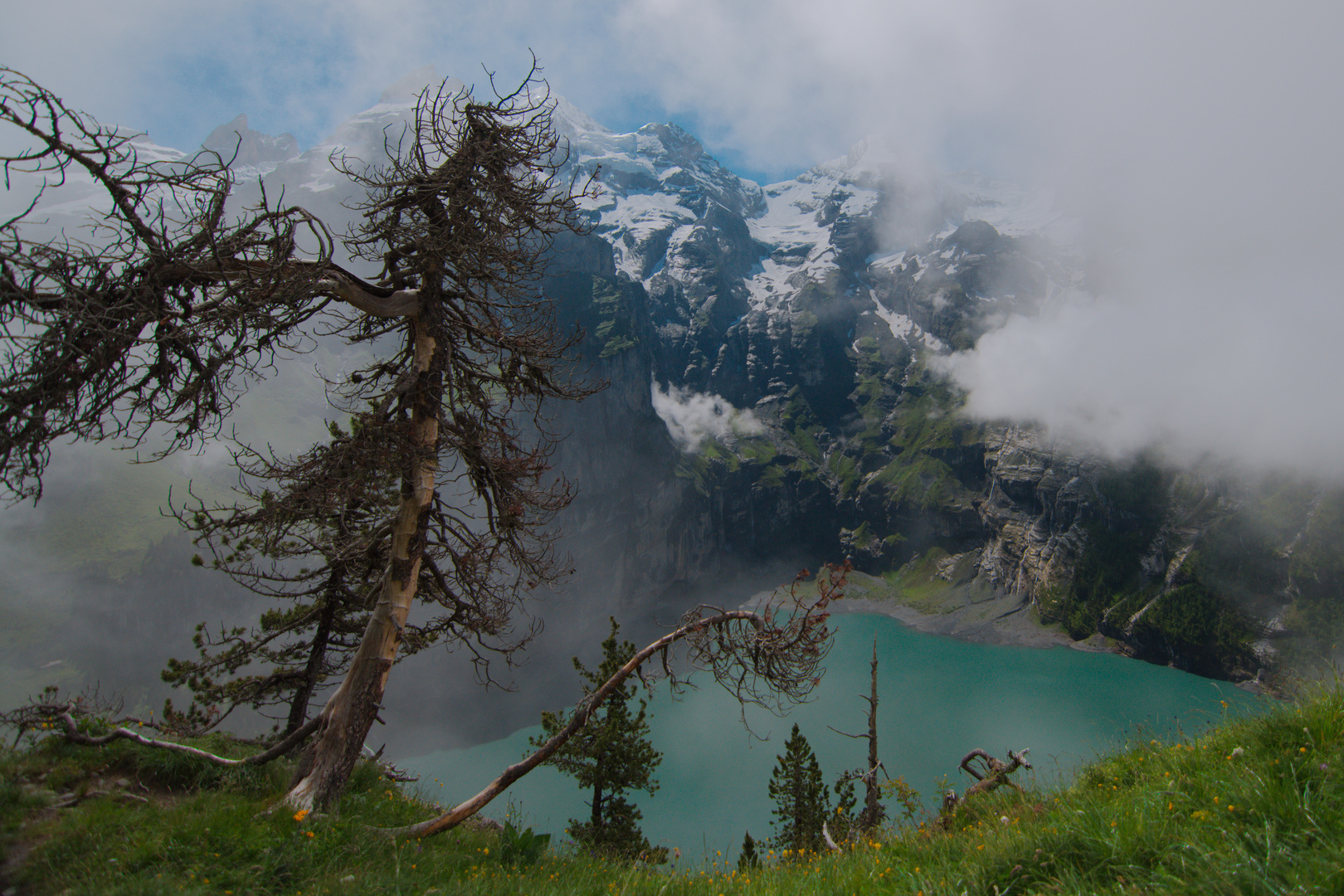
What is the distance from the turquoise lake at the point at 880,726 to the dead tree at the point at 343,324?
6164cm

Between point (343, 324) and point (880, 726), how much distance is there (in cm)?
12377

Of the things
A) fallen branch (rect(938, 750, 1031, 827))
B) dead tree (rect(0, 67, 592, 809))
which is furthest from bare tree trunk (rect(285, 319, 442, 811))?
fallen branch (rect(938, 750, 1031, 827))

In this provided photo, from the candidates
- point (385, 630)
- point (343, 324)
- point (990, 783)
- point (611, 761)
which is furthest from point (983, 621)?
point (343, 324)

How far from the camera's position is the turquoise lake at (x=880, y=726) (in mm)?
83625

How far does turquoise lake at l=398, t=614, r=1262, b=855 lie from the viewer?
83625mm

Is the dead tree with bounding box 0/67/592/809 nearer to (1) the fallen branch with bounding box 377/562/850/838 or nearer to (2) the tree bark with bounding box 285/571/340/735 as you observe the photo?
(1) the fallen branch with bounding box 377/562/850/838

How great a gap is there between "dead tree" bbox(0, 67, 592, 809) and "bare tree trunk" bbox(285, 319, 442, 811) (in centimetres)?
2

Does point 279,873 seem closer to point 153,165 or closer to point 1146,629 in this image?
point 153,165

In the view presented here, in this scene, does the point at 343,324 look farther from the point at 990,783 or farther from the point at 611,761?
the point at 611,761

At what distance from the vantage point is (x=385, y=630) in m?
6.02

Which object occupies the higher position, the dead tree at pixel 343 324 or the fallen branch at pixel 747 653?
the dead tree at pixel 343 324

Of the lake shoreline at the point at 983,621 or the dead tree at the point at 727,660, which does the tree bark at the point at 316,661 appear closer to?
the dead tree at the point at 727,660

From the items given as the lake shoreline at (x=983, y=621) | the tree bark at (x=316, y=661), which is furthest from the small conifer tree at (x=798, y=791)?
the lake shoreline at (x=983, y=621)

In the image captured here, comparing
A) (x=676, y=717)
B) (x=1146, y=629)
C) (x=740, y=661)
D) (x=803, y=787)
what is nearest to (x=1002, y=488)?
(x=1146, y=629)
